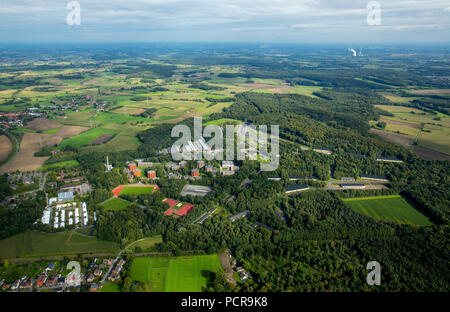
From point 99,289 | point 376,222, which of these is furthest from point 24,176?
point 376,222

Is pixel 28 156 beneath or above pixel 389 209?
above

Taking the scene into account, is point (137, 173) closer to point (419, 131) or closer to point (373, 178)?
point (373, 178)

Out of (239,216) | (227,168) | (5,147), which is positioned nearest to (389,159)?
(227,168)

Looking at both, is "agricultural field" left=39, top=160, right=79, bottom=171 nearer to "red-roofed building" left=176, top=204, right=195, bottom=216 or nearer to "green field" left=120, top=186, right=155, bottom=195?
"green field" left=120, top=186, right=155, bottom=195

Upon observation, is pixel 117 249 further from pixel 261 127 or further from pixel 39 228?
pixel 261 127

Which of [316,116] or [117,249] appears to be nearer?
[117,249]

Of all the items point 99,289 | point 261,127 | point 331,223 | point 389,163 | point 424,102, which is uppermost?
point 424,102

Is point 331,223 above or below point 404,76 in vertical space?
Answer: below
